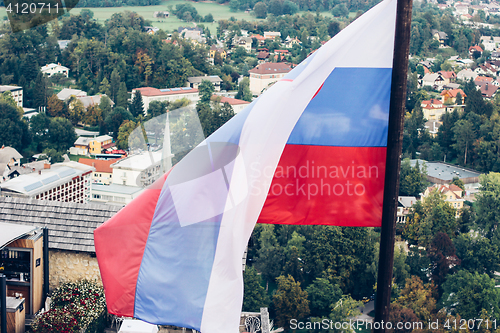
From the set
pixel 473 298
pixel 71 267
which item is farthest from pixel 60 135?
pixel 71 267

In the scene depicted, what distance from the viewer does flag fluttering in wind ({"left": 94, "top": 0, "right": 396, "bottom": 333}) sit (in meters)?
3.29

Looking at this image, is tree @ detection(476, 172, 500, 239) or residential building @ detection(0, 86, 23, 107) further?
residential building @ detection(0, 86, 23, 107)

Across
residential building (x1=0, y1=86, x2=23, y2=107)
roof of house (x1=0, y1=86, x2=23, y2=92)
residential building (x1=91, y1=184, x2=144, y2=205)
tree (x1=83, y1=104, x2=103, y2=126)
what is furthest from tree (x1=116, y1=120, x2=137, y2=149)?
roof of house (x1=0, y1=86, x2=23, y2=92)

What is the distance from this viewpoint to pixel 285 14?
121312mm

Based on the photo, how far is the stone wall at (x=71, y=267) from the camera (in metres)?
7.11

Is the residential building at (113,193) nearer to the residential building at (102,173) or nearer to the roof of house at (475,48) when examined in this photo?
the residential building at (102,173)

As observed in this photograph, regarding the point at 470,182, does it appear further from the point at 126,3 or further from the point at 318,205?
the point at 126,3

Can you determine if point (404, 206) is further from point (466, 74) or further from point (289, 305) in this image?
point (466, 74)

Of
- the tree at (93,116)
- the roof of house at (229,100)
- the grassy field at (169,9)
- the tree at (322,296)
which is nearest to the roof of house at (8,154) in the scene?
the tree at (93,116)

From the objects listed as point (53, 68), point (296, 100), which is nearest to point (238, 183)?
point (296, 100)

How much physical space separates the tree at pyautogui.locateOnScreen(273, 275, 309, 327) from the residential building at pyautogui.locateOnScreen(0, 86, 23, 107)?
44887 mm

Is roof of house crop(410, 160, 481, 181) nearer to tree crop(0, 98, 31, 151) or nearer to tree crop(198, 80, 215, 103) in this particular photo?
tree crop(198, 80, 215, 103)

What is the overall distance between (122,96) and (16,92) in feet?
36.6

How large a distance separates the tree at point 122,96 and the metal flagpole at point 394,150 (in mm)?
61221
